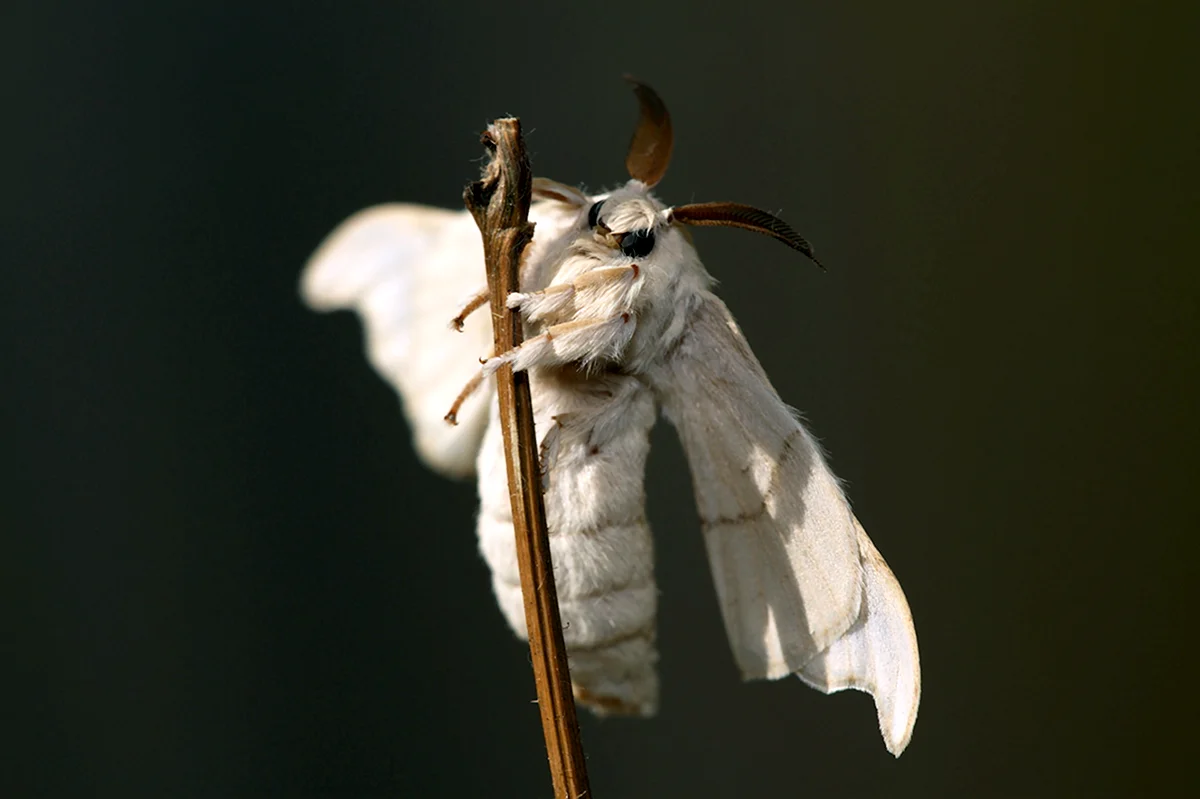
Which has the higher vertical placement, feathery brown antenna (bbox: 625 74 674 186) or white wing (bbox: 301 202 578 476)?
feathery brown antenna (bbox: 625 74 674 186)

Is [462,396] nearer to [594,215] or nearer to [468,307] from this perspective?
[468,307]

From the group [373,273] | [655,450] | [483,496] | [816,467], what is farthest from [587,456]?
[655,450]

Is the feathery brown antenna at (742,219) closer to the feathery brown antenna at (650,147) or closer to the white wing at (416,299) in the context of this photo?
the feathery brown antenna at (650,147)

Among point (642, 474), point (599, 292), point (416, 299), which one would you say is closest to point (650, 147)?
point (599, 292)

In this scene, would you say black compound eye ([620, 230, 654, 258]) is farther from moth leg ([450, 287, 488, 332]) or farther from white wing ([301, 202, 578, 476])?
white wing ([301, 202, 578, 476])

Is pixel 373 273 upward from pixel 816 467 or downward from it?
upward

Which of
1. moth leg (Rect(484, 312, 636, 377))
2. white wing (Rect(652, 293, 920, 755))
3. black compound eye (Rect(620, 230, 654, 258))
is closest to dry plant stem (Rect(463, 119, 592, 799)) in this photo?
moth leg (Rect(484, 312, 636, 377))

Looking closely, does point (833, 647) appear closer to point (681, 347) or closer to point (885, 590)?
point (885, 590)
